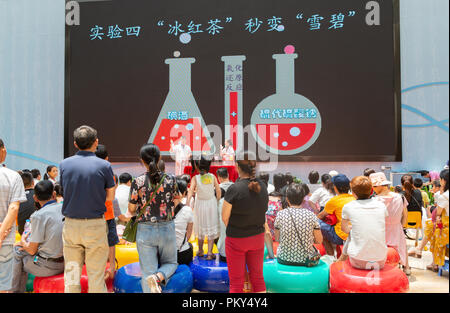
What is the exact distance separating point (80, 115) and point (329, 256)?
7.21 metres

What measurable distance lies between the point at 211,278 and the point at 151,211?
100cm

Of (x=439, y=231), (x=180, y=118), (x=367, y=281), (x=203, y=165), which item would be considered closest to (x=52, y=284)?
(x=203, y=165)

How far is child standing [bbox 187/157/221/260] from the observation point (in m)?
3.10

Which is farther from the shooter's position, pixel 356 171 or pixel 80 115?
pixel 80 115

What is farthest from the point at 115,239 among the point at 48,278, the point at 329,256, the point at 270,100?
the point at 270,100

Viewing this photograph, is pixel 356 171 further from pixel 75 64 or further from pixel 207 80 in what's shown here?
pixel 75 64

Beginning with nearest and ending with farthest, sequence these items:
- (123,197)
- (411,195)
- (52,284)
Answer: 1. (52,284)
2. (123,197)
3. (411,195)

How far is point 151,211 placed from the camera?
223 centimetres

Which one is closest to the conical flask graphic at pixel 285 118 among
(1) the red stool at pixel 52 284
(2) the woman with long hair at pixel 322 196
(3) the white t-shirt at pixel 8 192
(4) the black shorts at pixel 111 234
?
(2) the woman with long hair at pixel 322 196

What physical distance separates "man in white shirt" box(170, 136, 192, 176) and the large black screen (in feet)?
0.94

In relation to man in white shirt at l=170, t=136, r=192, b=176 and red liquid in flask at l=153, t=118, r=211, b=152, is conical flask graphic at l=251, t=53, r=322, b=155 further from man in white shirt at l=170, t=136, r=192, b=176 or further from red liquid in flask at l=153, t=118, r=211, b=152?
man in white shirt at l=170, t=136, r=192, b=176

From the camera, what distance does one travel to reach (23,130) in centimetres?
899

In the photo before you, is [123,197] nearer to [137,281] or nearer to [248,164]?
[137,281]

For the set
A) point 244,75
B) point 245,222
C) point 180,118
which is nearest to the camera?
point 245,222
